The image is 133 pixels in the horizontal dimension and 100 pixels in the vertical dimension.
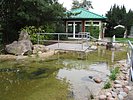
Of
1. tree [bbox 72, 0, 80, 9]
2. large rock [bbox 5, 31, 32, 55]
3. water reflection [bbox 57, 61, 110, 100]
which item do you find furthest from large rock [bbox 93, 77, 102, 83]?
tree [bbox 72, 0, 80, 9]

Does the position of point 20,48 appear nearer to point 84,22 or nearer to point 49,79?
point 49,79

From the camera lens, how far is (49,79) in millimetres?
6832

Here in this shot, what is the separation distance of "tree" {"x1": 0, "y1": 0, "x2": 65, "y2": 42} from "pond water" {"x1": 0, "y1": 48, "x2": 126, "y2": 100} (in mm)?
5007

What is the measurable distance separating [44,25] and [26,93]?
35.8ft

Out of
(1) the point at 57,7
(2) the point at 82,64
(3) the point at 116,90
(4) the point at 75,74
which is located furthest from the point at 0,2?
(3) the point at 116,90

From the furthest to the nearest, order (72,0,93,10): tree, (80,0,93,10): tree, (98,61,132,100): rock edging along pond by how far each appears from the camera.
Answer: (80,0,93,10): tree
(72,0,93,10): tree
(98,61,132,100): rock edging along pond

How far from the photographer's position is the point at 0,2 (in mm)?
14672

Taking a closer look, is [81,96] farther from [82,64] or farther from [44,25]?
[44,25]

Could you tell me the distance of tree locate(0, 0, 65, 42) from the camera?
1388 centimetres

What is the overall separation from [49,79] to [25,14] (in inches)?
314

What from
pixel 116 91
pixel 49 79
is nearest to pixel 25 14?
pixel 49 79

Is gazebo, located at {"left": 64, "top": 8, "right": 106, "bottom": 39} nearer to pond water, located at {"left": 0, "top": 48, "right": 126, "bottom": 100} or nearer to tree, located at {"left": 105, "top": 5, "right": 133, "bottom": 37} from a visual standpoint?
tree, located at {"left": 105, "top": 5, "right": 133, "bottom": 37}

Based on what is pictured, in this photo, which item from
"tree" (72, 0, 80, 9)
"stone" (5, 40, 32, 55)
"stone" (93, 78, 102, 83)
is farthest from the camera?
"tree" (72, 0, 80, 9)

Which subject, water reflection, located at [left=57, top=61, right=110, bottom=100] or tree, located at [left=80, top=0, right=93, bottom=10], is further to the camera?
tree, located at [left=80, top=0, right=93, bottom=10]
